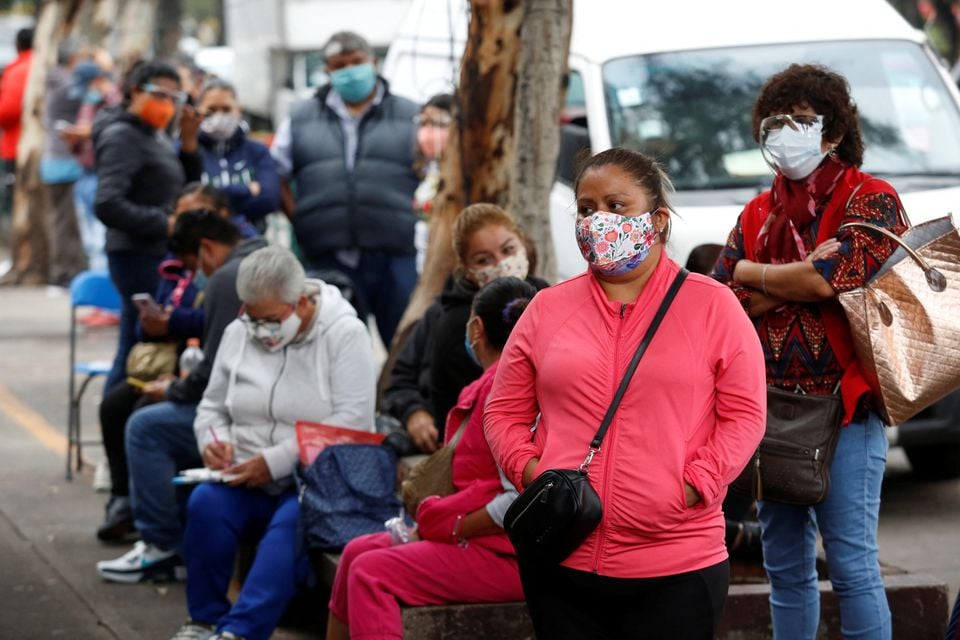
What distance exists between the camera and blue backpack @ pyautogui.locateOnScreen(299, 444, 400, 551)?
19.3ft

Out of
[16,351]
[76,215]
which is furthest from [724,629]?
[76,215]

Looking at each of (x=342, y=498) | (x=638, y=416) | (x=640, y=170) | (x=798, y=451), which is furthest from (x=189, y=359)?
(x=638, y=416)

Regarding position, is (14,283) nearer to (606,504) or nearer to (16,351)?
(16,351)

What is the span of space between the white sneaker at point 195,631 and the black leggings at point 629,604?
7.71 feet

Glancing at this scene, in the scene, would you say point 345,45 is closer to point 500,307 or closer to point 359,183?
point 359,183

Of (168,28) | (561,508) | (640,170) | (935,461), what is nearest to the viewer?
(561,508)

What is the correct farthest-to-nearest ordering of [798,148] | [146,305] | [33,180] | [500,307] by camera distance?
[33,180] < [146,305] < [500,307] < [798,148]

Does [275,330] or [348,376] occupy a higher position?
[275,330]

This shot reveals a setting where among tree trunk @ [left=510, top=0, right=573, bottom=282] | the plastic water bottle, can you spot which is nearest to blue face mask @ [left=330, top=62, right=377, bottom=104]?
tree trunk @ [left=510, top=0, right=573, bottom=282]

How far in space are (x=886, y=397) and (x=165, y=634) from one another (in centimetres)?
309

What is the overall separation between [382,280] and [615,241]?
17.9 feet

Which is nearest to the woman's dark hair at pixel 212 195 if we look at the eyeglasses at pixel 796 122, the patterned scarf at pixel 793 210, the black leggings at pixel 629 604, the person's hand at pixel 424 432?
the person's hand at pixel 424 432

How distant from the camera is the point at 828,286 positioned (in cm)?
450

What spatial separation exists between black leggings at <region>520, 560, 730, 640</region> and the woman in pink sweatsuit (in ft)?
3.41
